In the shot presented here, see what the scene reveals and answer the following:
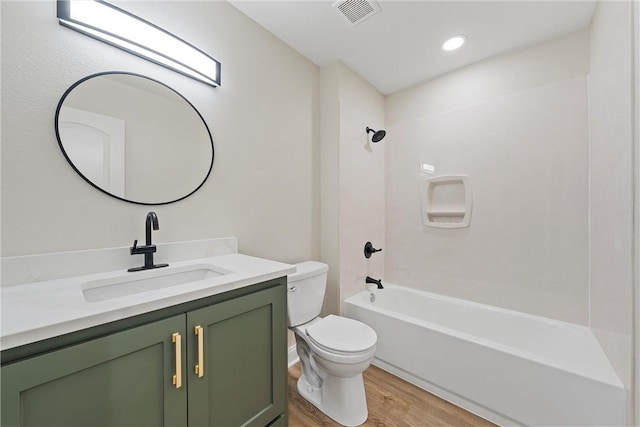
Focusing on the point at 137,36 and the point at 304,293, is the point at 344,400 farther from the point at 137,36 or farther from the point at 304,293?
the point at 137,36

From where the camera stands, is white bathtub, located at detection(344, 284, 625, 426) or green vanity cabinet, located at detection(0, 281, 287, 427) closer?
green vanity cabinet, located at detection(0, 281, 287, 427)

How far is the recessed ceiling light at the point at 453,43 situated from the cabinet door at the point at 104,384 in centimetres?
238

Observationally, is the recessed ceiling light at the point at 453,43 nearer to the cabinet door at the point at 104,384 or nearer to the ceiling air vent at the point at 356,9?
the ceiling air vent at the point at 356,9

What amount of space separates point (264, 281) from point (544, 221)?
A: 205cm

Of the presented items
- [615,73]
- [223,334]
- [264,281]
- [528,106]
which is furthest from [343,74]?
[223,334]

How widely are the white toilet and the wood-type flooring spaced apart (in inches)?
2.3

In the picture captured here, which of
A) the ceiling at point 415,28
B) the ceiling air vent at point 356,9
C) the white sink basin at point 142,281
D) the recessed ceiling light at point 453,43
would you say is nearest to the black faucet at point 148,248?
the white sink basin at point 142,281

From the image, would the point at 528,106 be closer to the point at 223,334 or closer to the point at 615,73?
the point at 615,73

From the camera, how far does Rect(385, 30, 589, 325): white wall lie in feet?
5.63

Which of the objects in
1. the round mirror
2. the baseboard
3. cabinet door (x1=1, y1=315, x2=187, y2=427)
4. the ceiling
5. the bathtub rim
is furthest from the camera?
the baseboard

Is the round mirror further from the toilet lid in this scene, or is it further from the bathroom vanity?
the toilet lid

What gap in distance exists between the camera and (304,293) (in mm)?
1636

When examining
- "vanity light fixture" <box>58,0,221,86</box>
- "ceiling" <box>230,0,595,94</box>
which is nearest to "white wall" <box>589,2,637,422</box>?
"ceiling" <box>230,0,595,94</box>

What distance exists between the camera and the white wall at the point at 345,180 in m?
2.07
